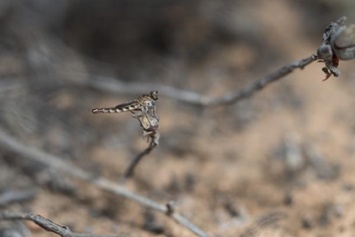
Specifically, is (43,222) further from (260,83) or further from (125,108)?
(260,83)

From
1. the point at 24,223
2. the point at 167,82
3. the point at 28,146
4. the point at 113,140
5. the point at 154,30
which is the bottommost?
the point at 24,223

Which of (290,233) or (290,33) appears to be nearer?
(290,233)

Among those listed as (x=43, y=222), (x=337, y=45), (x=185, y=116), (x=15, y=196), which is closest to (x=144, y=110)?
(x=43, y=222)

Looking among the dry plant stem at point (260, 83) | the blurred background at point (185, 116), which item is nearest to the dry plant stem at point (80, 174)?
the blurred background at point (185, 116)

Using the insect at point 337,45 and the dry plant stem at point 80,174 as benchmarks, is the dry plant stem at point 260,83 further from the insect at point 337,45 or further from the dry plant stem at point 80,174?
the dry plant stem at point 80,174

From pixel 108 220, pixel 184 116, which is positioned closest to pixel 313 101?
pixel 184 116

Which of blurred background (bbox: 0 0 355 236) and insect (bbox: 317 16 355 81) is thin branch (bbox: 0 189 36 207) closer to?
blurred background (bbox: 0 0 355 236)

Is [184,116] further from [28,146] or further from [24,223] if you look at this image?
[24,223]
